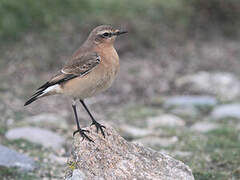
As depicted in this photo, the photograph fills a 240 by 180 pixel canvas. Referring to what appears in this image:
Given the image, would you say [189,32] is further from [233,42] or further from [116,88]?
[116,88]

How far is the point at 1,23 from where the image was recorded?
38.6 feet

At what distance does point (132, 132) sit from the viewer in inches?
345

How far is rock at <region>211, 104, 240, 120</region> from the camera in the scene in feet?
31.4

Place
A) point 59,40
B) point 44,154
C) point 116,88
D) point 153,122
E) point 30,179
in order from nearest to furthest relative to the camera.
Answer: point 30,179
point 44,154
point 153,122
point 116,88
point 59,40

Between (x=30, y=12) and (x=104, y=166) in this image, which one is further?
(x=30, y=12)

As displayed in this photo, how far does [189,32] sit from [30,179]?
9.26 metres

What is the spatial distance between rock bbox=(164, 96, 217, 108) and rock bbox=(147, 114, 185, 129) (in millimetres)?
745

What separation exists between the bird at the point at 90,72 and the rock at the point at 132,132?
8.97ft

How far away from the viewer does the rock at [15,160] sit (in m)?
6.70

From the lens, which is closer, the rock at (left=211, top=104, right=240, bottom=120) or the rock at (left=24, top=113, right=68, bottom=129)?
the rock at (left=24, top=113, right=68, bottom=129)

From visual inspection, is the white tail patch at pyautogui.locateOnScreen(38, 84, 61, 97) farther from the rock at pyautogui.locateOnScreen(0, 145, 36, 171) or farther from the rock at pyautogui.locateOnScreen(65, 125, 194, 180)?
the rock at pyautogui.locateOnScreen(0, 145, 36, 171)

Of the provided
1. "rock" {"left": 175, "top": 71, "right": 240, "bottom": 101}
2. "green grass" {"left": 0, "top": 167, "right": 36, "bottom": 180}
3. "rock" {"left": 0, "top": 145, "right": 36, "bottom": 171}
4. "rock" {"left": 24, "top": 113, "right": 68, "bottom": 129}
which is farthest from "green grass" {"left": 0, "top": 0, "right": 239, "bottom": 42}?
"green grass" {"left": 0, "top": 167, "right": 36, "bottom": 180}

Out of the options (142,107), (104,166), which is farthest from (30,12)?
(104,166)

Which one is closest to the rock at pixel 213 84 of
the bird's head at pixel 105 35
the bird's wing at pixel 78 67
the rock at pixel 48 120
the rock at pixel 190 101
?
the rock at pixel 190 101
